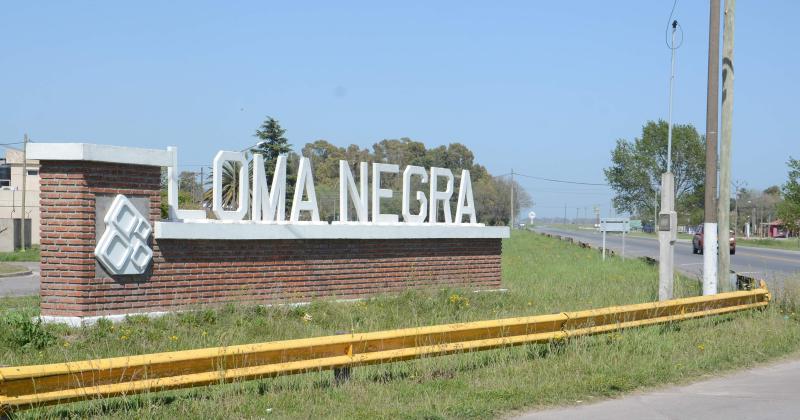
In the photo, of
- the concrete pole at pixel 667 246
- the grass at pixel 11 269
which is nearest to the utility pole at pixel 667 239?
the concrete pole at pixel 667 246

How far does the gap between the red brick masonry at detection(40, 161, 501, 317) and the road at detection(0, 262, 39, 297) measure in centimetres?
971

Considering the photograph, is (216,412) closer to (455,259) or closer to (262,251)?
(262,251)

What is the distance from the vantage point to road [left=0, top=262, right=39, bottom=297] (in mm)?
23797

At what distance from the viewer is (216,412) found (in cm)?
814

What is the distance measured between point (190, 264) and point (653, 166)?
116m

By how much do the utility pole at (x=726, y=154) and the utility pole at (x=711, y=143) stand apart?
12.5 inches

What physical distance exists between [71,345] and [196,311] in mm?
2427

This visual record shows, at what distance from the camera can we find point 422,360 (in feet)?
33.8

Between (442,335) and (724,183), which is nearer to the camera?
(442,335)

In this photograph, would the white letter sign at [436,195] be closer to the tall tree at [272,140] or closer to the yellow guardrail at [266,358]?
the yellow guardrail at [266,358]

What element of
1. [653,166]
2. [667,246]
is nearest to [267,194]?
[667,246]

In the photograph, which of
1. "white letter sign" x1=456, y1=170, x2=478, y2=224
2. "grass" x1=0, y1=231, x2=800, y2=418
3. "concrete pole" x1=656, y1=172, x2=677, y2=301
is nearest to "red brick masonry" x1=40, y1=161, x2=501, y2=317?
"grass" x1=0, y1=231, x2=800, y2=418

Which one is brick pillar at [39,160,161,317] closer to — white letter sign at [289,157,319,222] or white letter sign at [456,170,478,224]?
white letter sign at [289,157,319,222]

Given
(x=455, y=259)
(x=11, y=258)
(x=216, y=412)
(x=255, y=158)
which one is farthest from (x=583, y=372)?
(x=11, y=258)
